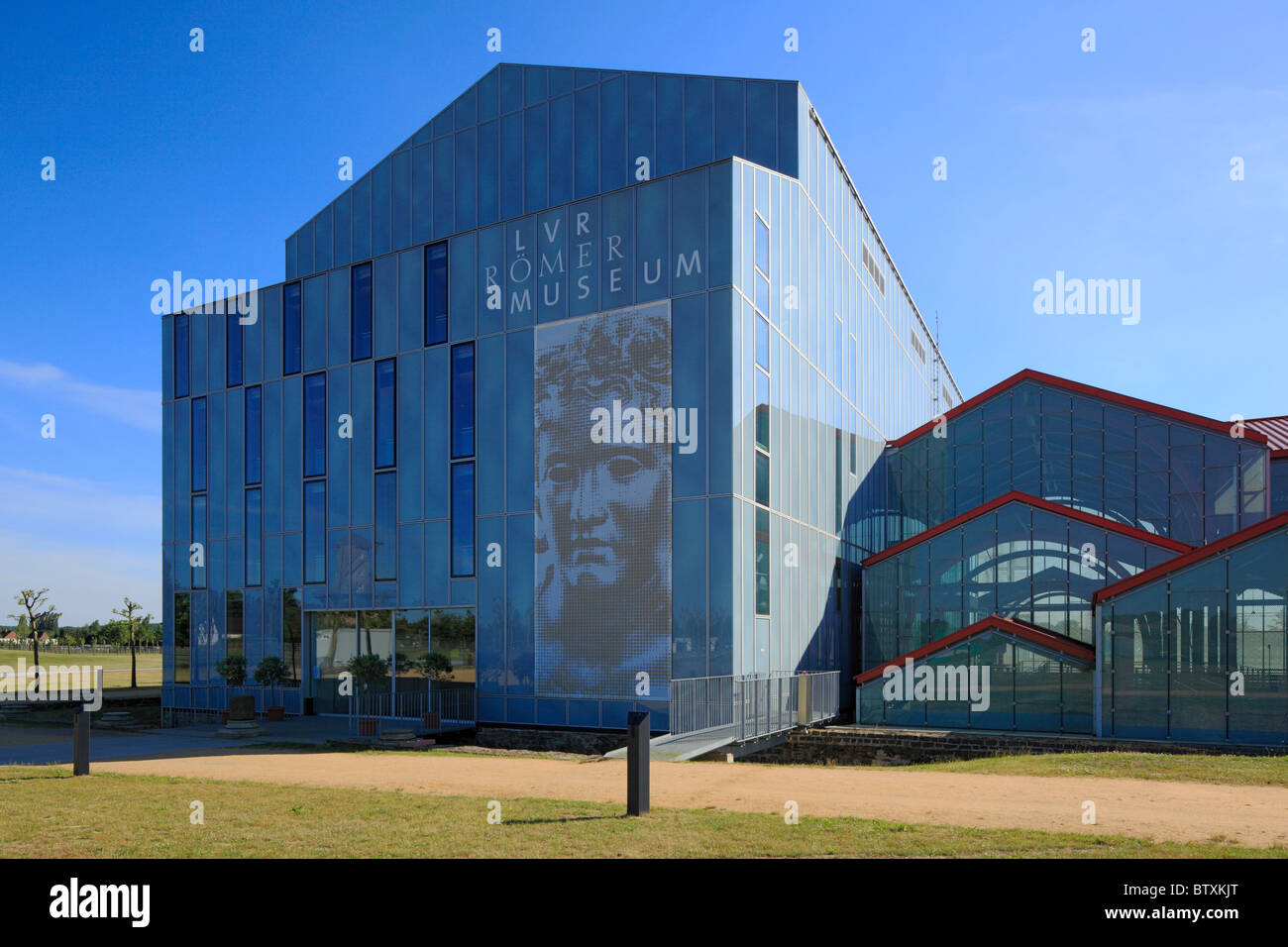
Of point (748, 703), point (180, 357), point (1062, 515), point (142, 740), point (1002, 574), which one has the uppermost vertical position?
point (180, 357)

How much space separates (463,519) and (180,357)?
18.0 meters

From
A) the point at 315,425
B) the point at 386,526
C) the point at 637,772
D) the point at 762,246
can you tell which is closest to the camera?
the point at 637,772

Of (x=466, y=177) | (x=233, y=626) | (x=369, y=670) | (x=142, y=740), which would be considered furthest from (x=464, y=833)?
(x=233, y=626)

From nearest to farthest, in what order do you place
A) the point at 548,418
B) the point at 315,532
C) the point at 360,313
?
1. the point at 548,418
2. the point at 315,532
3. the point at 360,313

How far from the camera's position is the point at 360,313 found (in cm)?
3400

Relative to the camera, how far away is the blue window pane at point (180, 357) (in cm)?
3953

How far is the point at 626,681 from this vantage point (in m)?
26.1

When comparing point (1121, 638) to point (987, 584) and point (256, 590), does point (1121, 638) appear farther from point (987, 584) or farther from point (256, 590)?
point (256, 590)

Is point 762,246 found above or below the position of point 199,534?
above

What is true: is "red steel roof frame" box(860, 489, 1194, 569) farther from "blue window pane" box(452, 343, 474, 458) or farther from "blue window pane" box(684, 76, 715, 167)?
"blue window pane" box(452, 343, 474, 458)

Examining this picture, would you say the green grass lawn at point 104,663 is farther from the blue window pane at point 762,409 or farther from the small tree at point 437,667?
the blue window pane at point 762,409

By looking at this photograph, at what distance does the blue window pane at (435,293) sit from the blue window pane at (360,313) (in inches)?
115

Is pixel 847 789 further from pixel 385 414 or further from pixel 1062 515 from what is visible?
pixel 385 414
